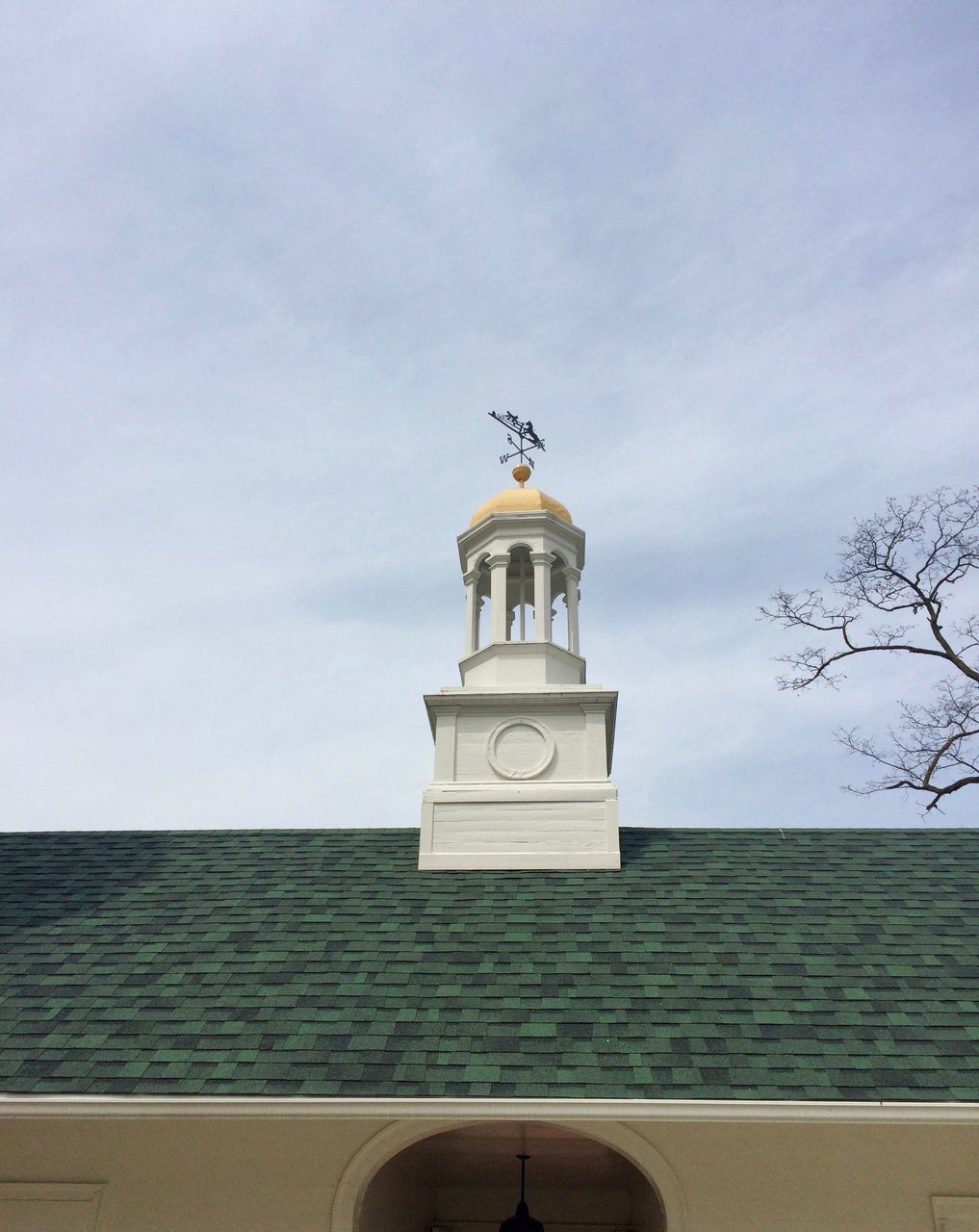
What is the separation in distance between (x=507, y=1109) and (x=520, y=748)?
15.7ft

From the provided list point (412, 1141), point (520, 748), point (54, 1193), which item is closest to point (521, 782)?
point (520, 748)

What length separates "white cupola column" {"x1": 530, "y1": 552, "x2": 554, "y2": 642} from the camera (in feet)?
39.7

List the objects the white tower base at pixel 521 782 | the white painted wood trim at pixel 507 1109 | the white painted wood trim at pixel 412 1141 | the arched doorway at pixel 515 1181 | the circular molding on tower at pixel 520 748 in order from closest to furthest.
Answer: the white painted wood trim at pixel 507 1109, the white painted wood trim at pixel 412 1141, the arched doorway at pixel 515 1181, the white tower base at pixel 521 782, the circular molding on tower at pixel 520 748

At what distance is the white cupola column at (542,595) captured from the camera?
12.1 metres

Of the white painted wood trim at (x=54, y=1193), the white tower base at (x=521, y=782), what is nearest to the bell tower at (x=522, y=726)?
the white tower base at (x=521, y=782)

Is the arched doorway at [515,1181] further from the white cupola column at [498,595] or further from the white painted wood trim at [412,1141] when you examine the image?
the white cupola column at [498,595]

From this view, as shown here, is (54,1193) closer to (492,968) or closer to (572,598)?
(492,968)

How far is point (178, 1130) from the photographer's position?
7.87 m

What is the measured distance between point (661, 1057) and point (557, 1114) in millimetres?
887

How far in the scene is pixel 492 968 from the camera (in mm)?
8328

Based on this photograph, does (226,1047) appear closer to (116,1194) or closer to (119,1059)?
(119,1059)

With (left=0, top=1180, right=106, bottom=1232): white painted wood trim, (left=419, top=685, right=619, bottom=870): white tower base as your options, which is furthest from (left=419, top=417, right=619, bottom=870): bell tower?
(left=0, top=1180, right=106, bottom=1232): white painted wood trim

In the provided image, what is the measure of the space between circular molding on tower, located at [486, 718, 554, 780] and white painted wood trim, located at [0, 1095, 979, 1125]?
14.6 feet

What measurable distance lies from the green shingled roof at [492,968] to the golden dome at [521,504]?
165 inches
